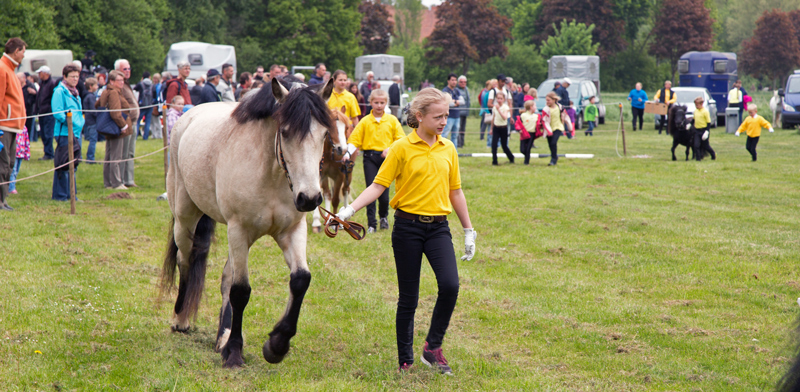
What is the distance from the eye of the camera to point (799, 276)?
24.0 ft

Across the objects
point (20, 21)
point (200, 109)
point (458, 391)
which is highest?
point (20, 21)

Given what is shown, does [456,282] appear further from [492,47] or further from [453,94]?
[492,47]

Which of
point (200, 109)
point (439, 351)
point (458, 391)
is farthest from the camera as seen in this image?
point (200, 109)

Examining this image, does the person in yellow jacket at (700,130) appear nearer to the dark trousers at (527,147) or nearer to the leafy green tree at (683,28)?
the dark trousers at (527,147)

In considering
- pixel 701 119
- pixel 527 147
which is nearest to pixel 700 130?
pixel 701 119

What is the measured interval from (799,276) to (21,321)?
7.34 meters

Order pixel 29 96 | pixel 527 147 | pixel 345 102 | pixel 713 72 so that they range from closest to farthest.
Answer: pixel 345 102 < pixel 29 96 < pixel 527 147 < pixel 713 72

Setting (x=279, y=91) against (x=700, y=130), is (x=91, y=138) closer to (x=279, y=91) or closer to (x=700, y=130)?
(x=279, y=91)

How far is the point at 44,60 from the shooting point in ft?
81.3

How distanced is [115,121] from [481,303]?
816cm

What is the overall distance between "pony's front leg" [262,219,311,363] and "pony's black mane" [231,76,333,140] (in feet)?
2.48

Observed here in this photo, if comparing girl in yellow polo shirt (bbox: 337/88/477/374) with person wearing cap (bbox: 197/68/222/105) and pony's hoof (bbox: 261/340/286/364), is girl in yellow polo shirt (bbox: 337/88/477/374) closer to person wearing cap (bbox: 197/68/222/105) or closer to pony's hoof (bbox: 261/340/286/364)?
pony's hoof (bbox: 261/340/286/364)

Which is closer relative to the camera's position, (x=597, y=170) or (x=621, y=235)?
(x=621, y=235)

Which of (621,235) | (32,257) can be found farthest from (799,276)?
(32,257)
